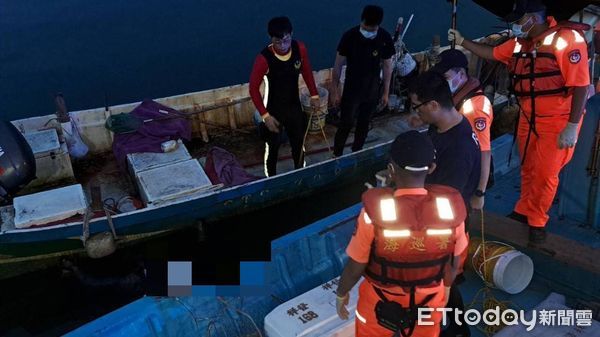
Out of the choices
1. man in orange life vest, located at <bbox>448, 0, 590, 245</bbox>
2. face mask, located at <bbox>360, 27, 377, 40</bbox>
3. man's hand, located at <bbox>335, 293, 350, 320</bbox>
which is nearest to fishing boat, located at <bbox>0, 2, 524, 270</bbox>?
face mask, located at <bbox>360, 27, 377, 40</bbox>

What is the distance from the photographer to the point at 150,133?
8.77m

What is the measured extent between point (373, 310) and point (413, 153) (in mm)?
1120

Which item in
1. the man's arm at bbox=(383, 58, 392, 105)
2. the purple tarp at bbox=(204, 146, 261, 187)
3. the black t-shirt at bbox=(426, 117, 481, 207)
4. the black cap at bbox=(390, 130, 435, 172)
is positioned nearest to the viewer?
the black cap at bbox=(390, 130, 435, 172)

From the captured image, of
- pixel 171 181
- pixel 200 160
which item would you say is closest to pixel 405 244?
pixel 171 181

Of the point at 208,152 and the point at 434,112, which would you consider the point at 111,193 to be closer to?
the point at 208,152

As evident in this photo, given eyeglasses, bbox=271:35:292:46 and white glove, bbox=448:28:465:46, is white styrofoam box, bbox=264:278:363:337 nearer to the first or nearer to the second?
white glove, bbox=448:28:465:46

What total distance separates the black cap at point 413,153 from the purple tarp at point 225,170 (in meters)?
5.23

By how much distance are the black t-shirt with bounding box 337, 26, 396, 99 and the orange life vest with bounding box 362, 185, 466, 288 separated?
13.8 ft

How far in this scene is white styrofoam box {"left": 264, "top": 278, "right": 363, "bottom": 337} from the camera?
4578 mm

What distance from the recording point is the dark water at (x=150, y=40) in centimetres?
1371

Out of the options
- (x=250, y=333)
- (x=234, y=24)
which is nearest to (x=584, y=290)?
(x=250, y=333)

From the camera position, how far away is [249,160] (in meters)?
9.40

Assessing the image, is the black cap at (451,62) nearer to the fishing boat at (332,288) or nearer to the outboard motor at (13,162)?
the fishing boat at (332,288)

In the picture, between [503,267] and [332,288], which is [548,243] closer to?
[503,267]
